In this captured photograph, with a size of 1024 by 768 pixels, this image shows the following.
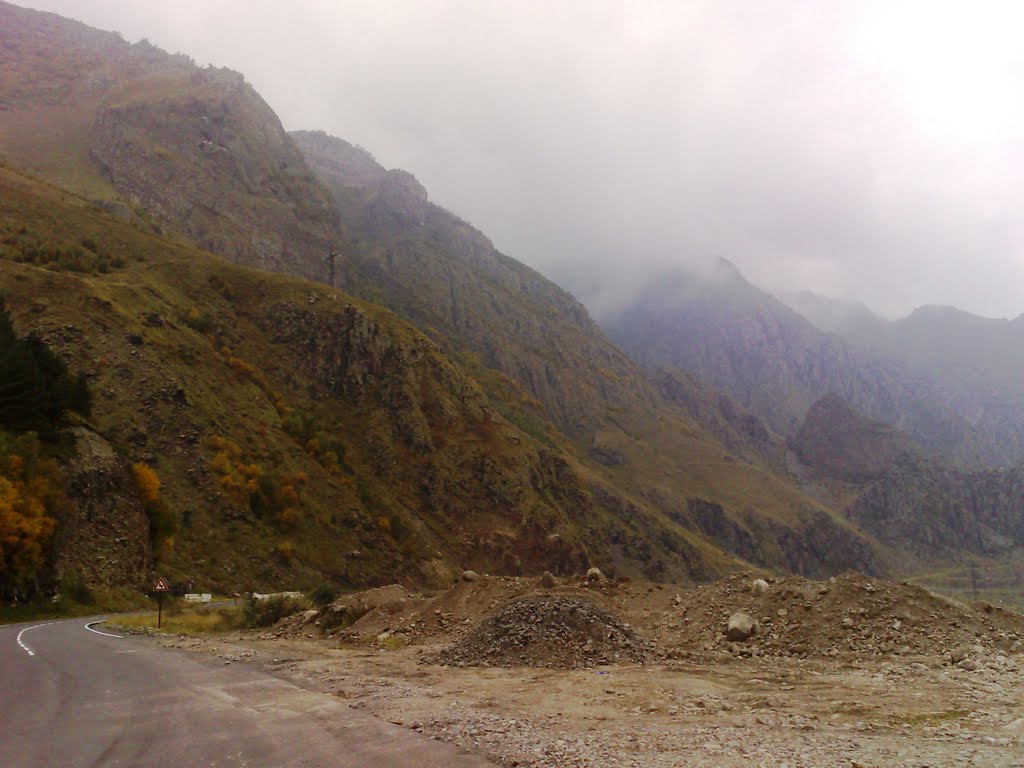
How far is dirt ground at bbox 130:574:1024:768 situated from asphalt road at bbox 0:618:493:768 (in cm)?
83

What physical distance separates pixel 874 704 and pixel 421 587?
55081 mm

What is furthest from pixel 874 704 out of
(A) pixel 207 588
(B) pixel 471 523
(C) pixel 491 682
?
(B) pixel 471 523

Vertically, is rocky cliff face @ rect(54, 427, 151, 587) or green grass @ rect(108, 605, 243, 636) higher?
rocky cliff face @ rect(54, 427, 151, 587)

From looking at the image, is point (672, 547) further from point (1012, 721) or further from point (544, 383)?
point (1012, 721)

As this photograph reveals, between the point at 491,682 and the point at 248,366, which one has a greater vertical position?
the point at 248,366

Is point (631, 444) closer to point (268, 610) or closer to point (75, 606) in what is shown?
point (75, 606)

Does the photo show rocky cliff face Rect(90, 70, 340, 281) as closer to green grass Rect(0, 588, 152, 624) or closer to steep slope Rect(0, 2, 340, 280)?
steep slope Rect(0, 2, 340, 280)

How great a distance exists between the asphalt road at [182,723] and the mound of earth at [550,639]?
580 cm

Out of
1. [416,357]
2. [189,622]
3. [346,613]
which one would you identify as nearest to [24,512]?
[189,622]

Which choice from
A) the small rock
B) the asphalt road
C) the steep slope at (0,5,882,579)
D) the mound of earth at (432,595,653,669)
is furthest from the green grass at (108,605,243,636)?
the steep slope at (0,5,882,579)

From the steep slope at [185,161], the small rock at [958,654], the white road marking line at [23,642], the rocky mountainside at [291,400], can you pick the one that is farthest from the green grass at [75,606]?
the steep slope at [185,161]

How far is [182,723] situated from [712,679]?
11.3 meters

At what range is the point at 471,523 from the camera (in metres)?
79.4

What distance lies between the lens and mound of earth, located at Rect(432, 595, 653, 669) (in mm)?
18312
